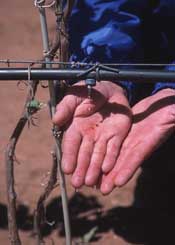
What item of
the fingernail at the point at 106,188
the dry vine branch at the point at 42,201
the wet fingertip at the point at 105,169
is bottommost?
the dry vine branch at the point at 42,201

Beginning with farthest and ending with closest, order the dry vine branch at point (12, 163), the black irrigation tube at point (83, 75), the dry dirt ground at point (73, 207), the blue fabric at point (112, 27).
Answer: the dry dirt ground at point (73, 207)
the blue fabric at point (112, 27)
the dry vine branch at point (12, 163)
the black irrigation tube at point (83, 75)

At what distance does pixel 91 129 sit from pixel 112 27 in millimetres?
399

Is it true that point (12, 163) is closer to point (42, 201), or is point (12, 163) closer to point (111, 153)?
point (42, 201)

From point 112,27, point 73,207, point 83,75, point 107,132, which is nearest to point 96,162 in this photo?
point 107,132

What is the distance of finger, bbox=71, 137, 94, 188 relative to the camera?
1.55 meters

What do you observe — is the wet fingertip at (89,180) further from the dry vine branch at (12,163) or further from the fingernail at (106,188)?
the dry vine branch at (12,163)

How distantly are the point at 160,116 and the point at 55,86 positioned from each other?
12.3 inches

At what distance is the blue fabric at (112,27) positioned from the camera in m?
1.90

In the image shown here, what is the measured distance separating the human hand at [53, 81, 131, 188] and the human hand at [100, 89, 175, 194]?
2 cm

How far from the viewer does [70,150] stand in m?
1.58

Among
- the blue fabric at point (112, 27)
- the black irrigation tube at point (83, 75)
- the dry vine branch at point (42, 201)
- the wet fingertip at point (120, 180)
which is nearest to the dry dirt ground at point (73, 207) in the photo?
the dry vine branch at point (42, 201)

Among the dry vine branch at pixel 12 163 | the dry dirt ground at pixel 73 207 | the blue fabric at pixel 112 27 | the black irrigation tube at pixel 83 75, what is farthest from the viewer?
the dry dirt ground at pixel 73 207

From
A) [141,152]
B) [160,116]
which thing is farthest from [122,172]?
[160,116]

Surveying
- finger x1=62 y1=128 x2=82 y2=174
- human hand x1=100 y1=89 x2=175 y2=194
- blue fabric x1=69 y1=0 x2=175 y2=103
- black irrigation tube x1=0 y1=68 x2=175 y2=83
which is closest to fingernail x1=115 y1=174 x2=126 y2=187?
human hand x1=100 y1=89 x2=175 y2=194
